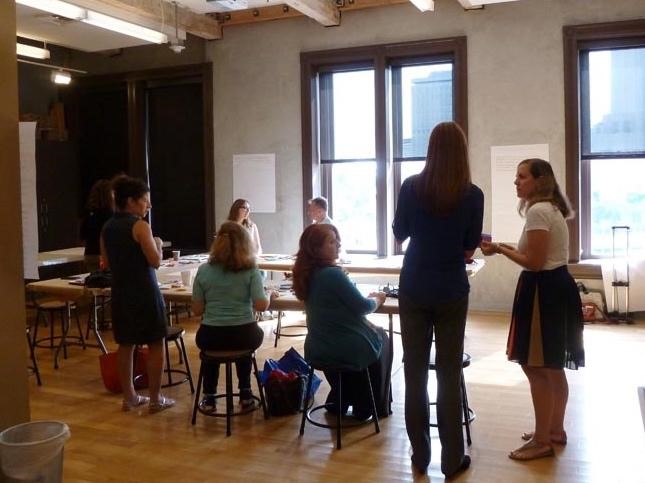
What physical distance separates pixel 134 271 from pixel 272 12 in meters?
4.79

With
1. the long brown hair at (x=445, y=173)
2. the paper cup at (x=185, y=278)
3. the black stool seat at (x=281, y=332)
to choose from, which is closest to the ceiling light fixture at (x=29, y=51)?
the paper cup at (x=185, y=278)

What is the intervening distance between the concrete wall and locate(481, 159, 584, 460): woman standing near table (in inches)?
79.0

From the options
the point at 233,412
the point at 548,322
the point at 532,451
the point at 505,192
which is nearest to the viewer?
the point at 548,322

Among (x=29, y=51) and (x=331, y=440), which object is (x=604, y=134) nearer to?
(x=331, y=440)

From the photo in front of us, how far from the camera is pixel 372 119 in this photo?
24.7 ft

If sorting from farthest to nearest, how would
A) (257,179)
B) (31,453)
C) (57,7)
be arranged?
(257,179), (57,7), (31,453)

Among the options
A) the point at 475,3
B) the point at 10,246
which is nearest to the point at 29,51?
the point at 475,3

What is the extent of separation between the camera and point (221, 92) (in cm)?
813

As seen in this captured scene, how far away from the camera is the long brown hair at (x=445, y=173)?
2.77 meters

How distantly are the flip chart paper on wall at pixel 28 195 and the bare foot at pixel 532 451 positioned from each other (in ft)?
7.61

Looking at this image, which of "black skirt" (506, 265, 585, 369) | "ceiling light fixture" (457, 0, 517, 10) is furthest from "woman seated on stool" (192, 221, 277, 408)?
"ceiling light fixture" (457, 0, 517, 10)

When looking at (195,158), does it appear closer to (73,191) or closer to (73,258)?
(73,191)

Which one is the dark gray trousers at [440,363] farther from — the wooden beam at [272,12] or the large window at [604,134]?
the wooden beam at [272,12]

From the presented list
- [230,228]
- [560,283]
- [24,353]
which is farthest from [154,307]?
[560,283]
